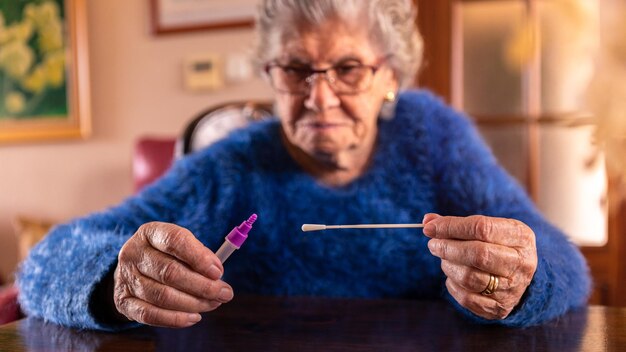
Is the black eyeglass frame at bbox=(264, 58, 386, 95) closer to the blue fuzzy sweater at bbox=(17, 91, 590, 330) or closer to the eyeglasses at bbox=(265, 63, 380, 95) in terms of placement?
the eyeglasses at bbox=(265, 63, 380, 95)

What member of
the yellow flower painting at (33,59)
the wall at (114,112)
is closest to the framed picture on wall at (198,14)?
the wall at (114,112)

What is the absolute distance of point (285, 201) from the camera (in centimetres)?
117

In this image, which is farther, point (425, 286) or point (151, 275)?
point (425, 286)

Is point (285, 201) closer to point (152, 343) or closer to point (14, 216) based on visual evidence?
point (152, 343)

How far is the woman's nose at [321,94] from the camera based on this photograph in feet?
3.54

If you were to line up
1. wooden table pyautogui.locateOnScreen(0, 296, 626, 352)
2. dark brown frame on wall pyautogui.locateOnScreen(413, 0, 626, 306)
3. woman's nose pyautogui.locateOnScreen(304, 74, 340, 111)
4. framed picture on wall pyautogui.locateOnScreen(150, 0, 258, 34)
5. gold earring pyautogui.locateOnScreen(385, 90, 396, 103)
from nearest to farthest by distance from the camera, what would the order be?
wooden table pyautogui.locateOnScreen(0, 296, 626, 352), woman's nose pyautogui.locateOnScreen(304, 74, 340, 111), gold earring pyautogui.locateOnScreen(385, 90, 396, 103), dark brown frame on wall pyautogui.locateOnScreen(413, 0, 626, 306), framed picture on wall pyautogui.locateOnScreen(150, 0, 258, 34)

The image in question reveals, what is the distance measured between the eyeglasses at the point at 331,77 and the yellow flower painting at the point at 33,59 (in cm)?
193

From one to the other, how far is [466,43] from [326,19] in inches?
52.5

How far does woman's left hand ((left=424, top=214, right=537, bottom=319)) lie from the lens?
2.30ft

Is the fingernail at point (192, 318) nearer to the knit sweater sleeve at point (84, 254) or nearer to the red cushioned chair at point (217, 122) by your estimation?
the knit sweater sleeve at point (84, 254)

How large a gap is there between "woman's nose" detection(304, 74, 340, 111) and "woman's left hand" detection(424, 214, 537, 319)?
41 cm

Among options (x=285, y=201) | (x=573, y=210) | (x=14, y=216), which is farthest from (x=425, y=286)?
(x=14, y=216)

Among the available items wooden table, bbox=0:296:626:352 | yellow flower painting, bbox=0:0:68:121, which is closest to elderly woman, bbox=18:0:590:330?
wooden table, bbox=0:296:626:352

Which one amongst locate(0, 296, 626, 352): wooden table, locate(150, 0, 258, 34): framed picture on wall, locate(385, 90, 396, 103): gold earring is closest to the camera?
locate(0, 296, 626, 352): wooden table
